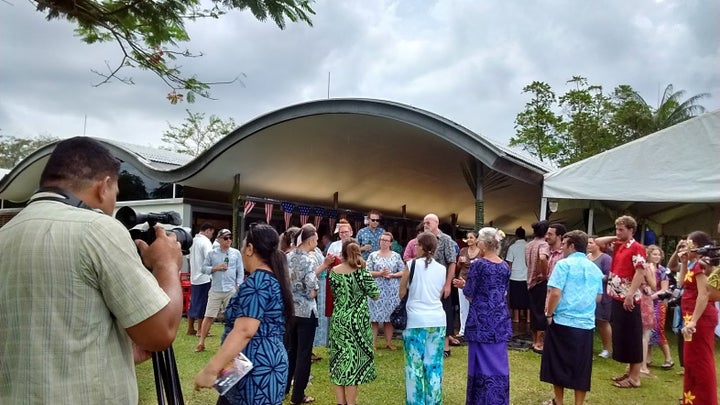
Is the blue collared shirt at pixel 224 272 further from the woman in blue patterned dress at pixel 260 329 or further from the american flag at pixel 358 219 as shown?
the american flag at pixel 358 219

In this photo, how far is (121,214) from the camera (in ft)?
6.93

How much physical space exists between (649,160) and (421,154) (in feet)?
18.3

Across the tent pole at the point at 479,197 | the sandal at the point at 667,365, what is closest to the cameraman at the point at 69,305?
the sandal at the point at 667,365

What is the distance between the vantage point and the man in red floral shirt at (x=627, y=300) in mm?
5690

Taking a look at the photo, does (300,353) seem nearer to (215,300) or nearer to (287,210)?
(215,300)

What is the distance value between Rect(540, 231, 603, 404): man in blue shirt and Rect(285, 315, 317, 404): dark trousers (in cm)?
232

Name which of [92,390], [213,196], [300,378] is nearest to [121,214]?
[92,390]

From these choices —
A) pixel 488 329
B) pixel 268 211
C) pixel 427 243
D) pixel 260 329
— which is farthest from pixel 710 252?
pixel 268 211

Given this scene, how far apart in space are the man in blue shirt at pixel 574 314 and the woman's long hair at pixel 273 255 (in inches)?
106

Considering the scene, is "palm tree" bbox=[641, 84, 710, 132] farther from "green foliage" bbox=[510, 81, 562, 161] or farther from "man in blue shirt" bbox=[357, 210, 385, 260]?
"man in blue shirt" bbox=[357, 210, 385, 260]

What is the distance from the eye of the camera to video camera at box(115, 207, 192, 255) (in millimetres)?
1984

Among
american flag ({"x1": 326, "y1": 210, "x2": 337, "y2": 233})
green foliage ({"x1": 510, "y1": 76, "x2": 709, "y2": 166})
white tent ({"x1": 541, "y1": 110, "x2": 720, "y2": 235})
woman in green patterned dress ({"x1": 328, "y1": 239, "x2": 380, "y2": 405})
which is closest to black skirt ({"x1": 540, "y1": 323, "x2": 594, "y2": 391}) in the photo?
woman in green patterned dress ({"x1": 328, "y1": 239, "x2": 380, "y2": 405})

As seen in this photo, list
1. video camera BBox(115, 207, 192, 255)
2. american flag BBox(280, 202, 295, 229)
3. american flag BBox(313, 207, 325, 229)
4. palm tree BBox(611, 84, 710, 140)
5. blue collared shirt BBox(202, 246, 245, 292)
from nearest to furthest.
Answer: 1. video camera BBox(115, 207, 192, 255)
2. blue collared shirt BBox(202, 246, 245, 292)
3. american flag BBox(280, 202, 295, 229)
4. american flag BBox(313, 207, 325, 229)
5. palm tree BBox(611, 84, 710, 140)

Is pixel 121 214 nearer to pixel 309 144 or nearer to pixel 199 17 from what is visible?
pixel 199 17
